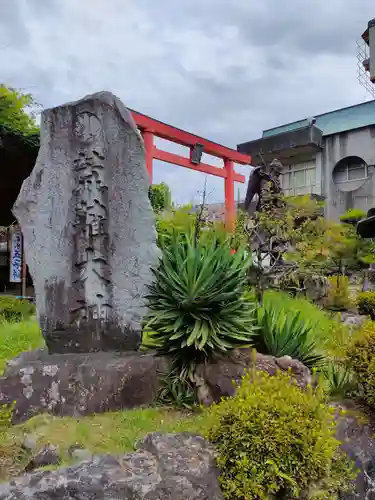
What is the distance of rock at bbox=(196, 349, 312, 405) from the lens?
4.25m

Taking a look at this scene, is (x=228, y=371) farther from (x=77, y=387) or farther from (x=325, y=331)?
(x=325, y=331)

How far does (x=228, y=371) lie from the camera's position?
4312mm

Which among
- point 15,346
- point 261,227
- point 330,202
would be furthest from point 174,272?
point 330,202

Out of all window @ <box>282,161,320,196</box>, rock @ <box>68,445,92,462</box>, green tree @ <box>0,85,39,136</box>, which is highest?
window @ <box>282,161,320,196</box>

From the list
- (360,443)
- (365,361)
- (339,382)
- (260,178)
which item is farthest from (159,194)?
(360,443)

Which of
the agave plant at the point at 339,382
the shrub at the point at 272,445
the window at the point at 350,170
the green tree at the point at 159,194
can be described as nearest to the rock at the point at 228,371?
the agave plant at the point at 339,382

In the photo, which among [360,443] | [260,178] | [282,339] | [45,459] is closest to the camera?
[45,459]

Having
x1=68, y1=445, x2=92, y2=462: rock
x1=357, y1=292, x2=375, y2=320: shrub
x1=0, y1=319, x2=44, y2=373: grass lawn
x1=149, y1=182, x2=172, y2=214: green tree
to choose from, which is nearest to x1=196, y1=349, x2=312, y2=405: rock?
x1=68, y1=445, x2=92, y2=462: rock

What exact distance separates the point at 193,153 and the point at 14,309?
315 inches

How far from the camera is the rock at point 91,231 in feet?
15.7

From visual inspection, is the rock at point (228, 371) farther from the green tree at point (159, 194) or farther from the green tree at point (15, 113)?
the green tree at point (159, 194)

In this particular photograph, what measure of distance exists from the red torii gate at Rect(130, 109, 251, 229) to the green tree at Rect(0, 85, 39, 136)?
2.69m

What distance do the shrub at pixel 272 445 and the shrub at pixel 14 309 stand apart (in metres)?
7.49

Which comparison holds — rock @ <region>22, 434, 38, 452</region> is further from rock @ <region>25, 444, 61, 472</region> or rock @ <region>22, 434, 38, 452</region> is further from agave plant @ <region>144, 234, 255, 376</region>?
agave plant @ <region>144, 234, 255, 376</region>
